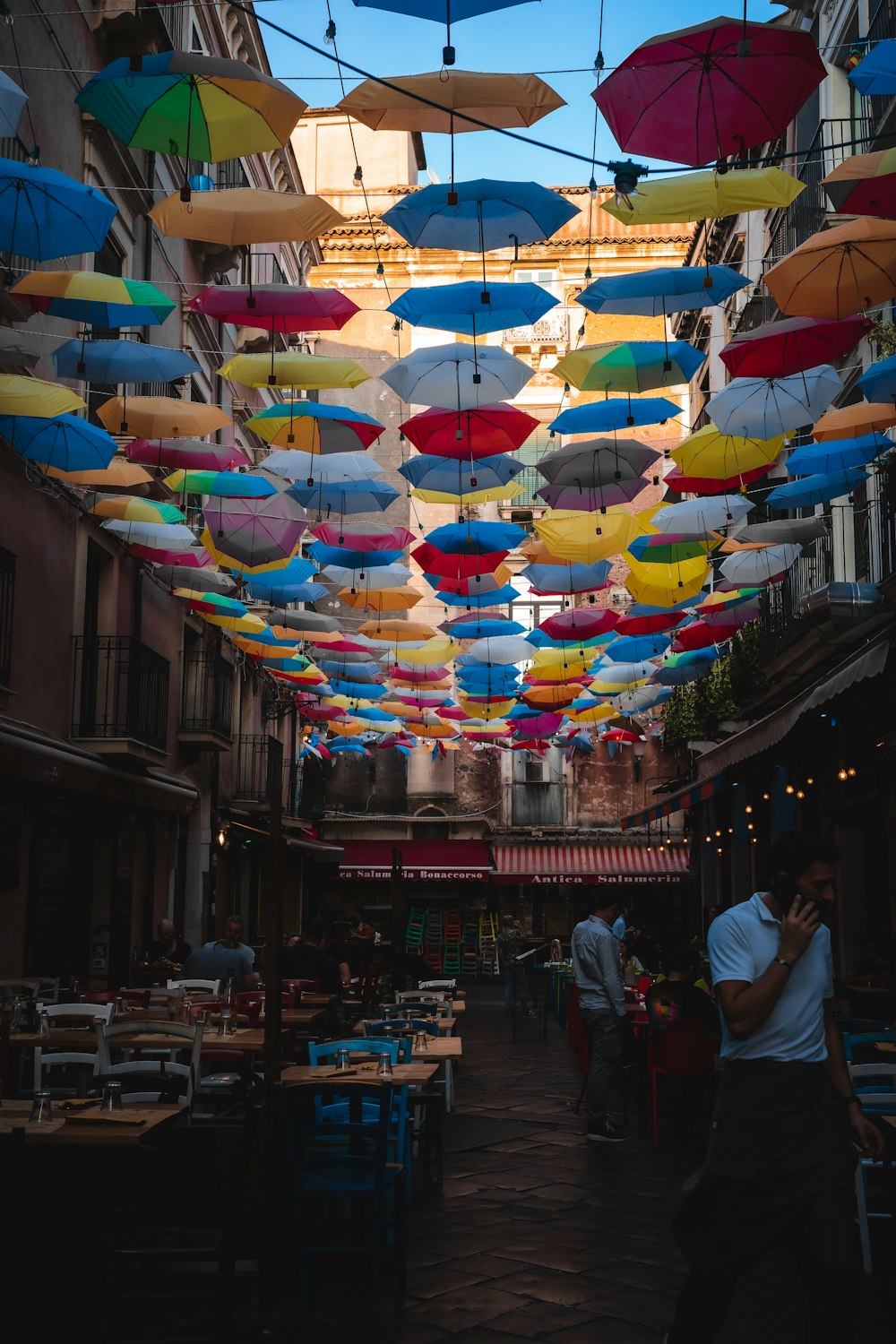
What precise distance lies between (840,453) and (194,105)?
6.10m

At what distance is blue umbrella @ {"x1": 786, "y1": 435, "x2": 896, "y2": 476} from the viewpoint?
11406mm

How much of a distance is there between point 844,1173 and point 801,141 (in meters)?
17.6

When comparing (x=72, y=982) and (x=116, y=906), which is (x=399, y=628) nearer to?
(x=116, y=906)

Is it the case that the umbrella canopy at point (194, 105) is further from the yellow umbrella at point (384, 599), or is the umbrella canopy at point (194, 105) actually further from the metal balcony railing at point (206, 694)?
the metal balcony railing at point (206, 694)

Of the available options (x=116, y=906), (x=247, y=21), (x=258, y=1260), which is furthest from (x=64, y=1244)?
(x=247, y=21)

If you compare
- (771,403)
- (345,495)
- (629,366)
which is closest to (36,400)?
(345,495)

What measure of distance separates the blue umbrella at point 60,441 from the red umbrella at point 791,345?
5.47 metres

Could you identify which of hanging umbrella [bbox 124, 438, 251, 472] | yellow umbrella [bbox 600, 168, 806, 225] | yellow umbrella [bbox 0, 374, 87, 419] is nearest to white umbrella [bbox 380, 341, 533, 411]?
hanging umbrella [bbox 124, 438, 251, 472]

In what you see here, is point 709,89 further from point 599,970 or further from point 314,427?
point 599,970

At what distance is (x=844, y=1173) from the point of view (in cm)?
386

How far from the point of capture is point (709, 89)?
7.27m

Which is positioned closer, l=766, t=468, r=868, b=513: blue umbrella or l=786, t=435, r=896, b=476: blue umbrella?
l=786, t=435, r=896, b=476: blue umbrella

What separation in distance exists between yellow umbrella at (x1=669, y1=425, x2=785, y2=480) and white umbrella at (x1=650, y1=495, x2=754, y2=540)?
1262 millimetres

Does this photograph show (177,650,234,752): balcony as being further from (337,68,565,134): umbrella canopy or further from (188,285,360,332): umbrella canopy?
(337,68,565,134): umbrella canopy
